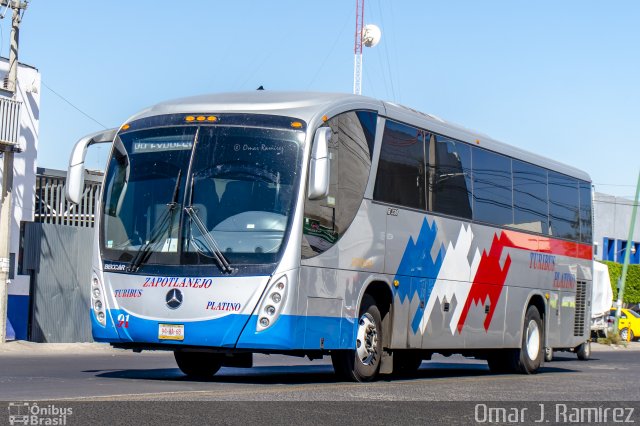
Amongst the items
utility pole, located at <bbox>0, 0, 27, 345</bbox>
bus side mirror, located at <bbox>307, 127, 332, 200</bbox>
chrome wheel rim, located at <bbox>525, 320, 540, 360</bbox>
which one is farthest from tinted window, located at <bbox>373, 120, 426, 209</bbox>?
utility pole, located at <bbox>0, 0, 27, 345</bbox>

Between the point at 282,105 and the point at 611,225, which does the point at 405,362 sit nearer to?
the point at 282,105

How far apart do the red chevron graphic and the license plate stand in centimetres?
566

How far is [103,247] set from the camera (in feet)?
47.7

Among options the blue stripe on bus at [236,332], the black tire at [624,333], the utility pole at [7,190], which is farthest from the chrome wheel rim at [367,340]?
the black tire at [624,333]

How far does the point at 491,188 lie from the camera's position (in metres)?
19.1

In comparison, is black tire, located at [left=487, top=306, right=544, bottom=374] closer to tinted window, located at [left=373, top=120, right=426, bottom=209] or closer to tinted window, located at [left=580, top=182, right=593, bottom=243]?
tinted window, located at [left=580, top=182, right=593, bottom=243]

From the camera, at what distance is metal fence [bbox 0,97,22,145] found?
26.1 metres

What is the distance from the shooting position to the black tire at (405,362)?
19.0 m

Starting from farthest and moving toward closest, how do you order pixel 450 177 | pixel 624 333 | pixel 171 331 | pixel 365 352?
1. pixel 624 333
2. pixel 450 177
3. pixel 365 352
4. pixel 171 331

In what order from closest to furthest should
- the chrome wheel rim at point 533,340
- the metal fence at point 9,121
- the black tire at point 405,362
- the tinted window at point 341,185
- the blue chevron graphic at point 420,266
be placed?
the tinted window at point 341,185, the blue chevron graphic at point 420,266, the black tire at point 405,362, the chrome wheel rim at point 533,340, the metal fence at point 9,121

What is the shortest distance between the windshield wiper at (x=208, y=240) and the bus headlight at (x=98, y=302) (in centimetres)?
146

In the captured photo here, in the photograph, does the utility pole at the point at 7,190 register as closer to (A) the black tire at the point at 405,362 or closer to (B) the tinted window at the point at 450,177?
(A) the black tire at the point at 405,362

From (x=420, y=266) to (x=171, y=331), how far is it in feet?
14.1

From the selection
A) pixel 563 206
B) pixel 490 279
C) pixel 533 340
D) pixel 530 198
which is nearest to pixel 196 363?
pixel 490 279
